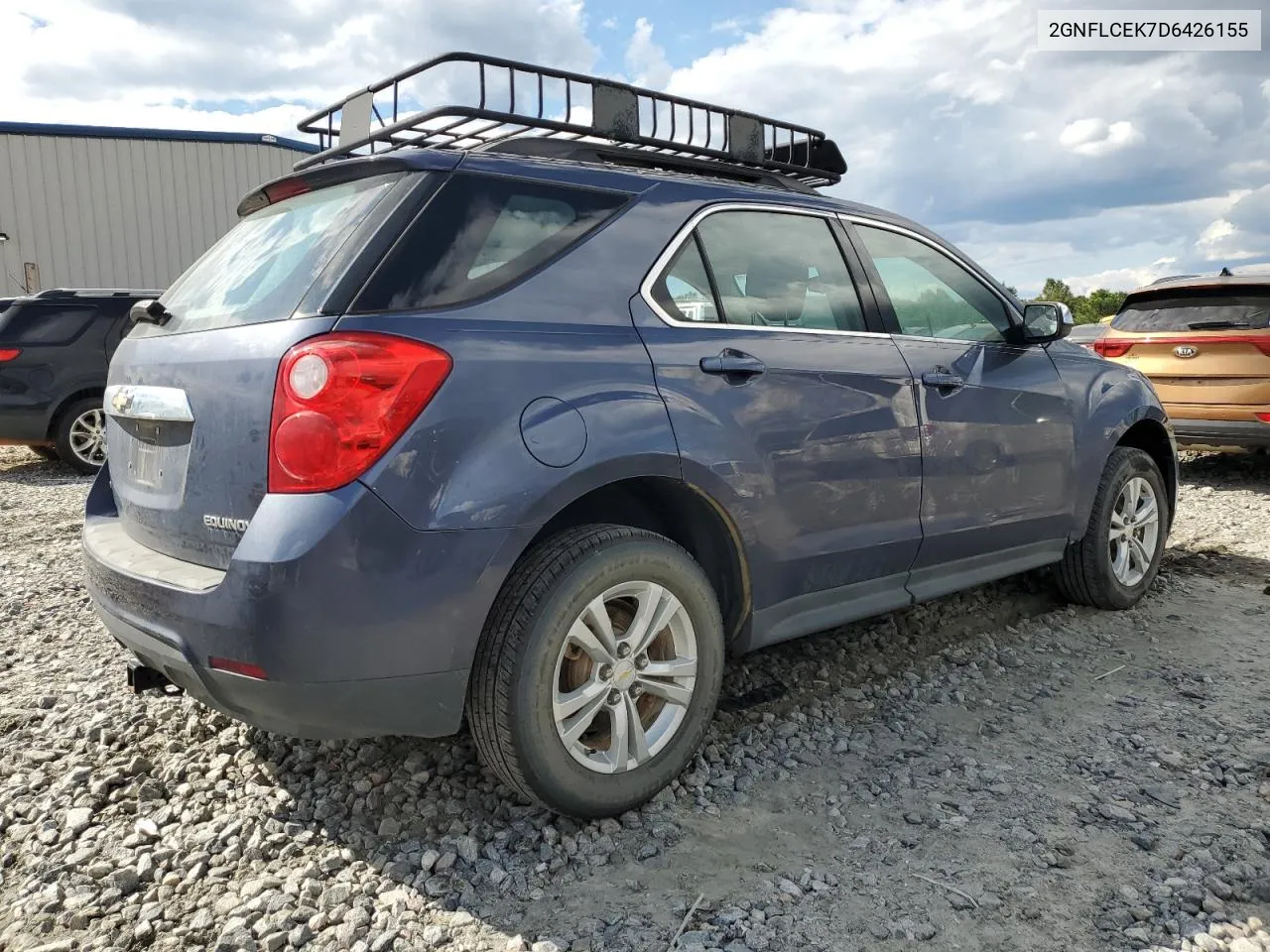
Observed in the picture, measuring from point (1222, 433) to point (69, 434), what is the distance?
9.63 meters

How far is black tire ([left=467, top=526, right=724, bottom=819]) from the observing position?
2373 millimetres

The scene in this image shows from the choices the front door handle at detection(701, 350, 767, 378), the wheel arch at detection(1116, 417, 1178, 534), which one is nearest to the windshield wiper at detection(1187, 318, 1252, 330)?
the wheel arch at detection(1116, 417, 1178, 534)

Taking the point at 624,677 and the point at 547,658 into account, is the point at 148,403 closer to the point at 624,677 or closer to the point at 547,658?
the point at 547,658

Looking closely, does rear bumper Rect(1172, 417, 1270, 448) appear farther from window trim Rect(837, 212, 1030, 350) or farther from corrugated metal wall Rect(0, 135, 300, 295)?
corrugated metal wall Rect(0, 135, 300, 295)

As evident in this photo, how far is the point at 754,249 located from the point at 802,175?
952 millimetres

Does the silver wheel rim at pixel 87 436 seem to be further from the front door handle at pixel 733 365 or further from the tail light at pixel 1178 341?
the tail light at pixel 1178 341

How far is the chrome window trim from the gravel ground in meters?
1.06

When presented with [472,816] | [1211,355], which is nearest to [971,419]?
[472,816]

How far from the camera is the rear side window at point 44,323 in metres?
8.68

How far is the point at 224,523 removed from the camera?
90.7 inches

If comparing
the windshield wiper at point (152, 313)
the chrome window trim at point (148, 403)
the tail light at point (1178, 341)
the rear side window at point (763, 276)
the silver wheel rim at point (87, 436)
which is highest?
the rear side window at point (763, 276)

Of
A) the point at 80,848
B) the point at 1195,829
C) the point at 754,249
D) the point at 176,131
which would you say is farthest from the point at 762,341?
the point at 176,131

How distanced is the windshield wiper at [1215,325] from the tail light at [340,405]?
7323mm

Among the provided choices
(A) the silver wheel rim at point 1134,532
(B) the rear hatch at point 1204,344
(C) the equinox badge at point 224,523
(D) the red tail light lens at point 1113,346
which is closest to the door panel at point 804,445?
(C) the equinox badge at point 224,523
